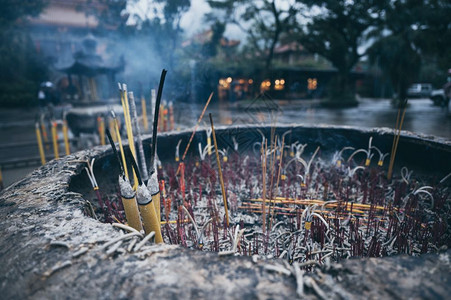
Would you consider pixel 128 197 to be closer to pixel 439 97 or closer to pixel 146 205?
pixel 146 205

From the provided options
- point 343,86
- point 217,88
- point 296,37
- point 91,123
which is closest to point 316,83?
point 343,86

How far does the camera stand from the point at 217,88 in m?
26.2

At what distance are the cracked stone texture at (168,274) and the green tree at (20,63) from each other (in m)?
20.9

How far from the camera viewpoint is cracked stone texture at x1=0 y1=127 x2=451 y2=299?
1009mm

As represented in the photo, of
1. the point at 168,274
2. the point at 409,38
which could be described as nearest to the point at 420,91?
the point at 409,38

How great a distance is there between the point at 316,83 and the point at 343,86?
6.74 metres

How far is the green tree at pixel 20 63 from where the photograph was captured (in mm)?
16672

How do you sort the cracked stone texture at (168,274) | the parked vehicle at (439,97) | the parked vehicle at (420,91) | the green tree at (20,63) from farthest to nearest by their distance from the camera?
the parked vehicle at (420,91) < the parked vehicle at (439,97) < the green tree at (20,63) < the cracked stone texture at (168,274)

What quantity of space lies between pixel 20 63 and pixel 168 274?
2751 cm

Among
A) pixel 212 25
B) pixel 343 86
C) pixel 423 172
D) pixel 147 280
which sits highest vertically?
pixel 212 25

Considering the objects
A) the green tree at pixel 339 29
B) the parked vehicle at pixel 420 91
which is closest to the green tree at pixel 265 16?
the green tree at pixel 339 29

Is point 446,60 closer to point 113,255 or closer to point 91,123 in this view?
point 91,123

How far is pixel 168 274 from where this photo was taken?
1.09 metres

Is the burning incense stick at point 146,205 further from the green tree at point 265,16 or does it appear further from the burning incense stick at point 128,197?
the green tree at point 265,16
